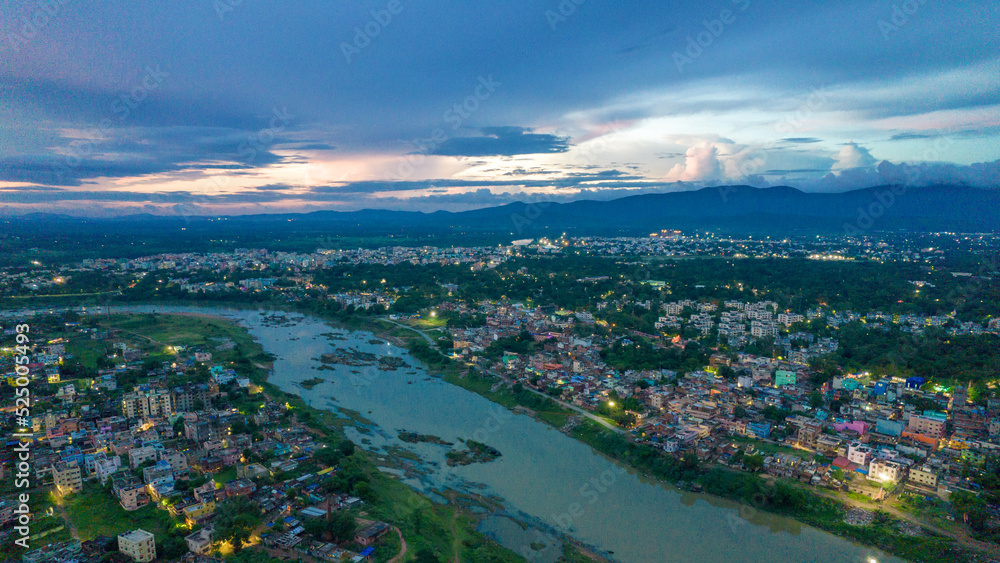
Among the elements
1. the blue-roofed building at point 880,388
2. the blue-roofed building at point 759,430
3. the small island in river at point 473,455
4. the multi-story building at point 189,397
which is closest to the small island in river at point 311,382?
the multi-story building at point 189,397

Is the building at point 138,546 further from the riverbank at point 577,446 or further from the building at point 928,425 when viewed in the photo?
the building at point 928,425

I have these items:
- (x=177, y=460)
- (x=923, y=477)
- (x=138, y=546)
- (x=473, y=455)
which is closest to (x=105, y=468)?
(x=177, y=460)

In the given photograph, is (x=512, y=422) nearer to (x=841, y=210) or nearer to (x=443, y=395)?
(x=443, y=395)

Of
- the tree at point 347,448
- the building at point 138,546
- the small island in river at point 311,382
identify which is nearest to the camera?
the building at point 138,546

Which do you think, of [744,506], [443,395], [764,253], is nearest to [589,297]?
[443,395]

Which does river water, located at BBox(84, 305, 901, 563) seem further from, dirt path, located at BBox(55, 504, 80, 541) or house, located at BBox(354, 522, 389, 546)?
dirt path, located at BBox(55, 504, 80, 541)

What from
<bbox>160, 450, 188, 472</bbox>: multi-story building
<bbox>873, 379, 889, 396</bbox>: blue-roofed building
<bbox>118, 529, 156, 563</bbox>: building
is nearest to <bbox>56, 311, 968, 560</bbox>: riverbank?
<bbox>160, 450, 188, 472</bbox>: multi-story building
